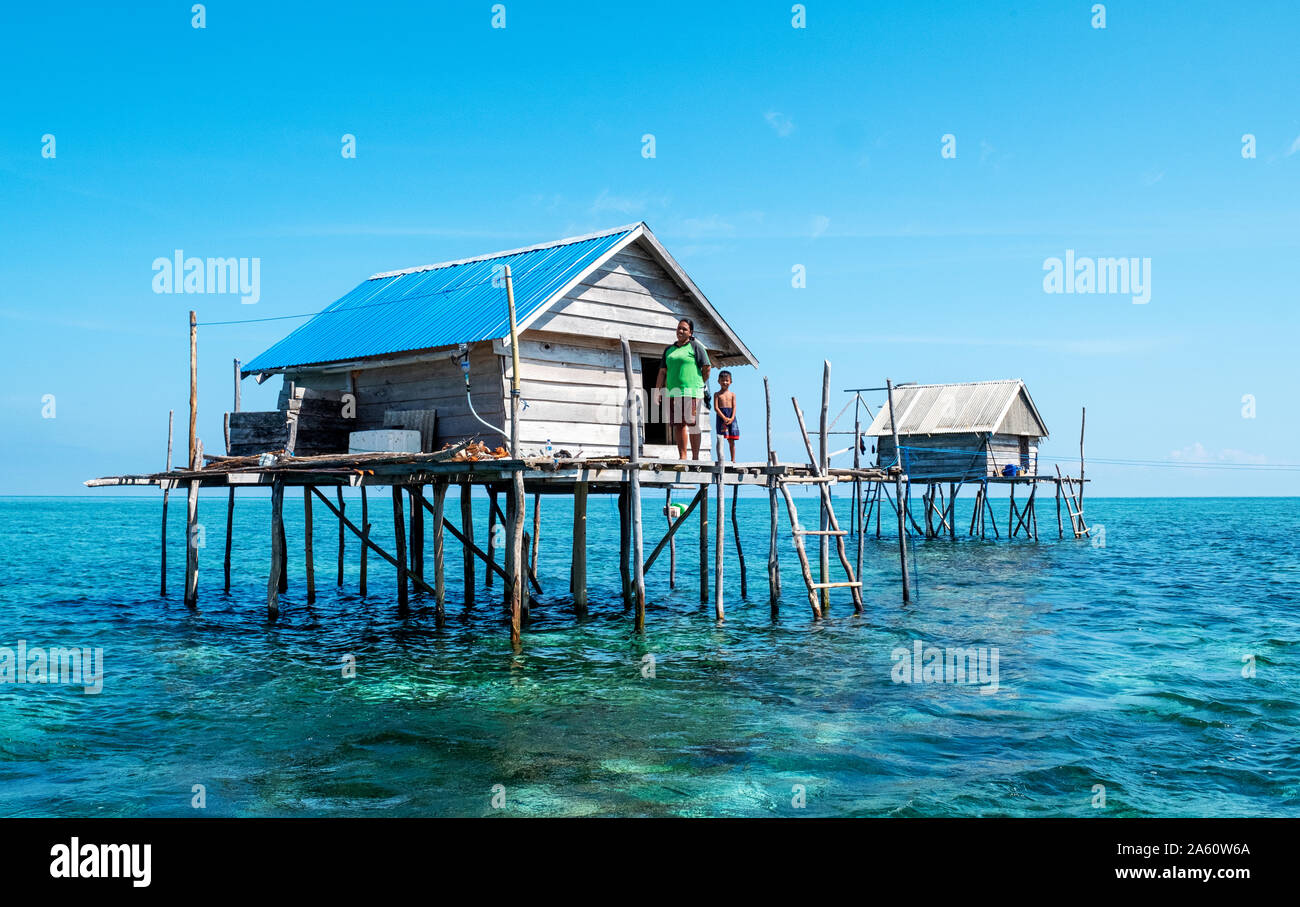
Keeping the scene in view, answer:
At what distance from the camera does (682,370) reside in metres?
18.4

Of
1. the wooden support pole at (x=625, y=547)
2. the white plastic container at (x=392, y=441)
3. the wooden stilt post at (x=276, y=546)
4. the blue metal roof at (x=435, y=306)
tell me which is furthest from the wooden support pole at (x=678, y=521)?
the wooden stilt post at (x=276, y=546)

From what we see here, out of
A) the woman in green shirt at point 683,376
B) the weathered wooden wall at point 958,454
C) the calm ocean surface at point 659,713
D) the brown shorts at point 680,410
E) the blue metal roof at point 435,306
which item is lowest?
the calm ocean surface at point 659,713

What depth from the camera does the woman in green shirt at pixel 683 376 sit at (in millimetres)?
18250

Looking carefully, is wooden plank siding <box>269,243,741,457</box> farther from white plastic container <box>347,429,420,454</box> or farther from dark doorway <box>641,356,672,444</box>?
white plastic container <box>347,429,420,454</box>

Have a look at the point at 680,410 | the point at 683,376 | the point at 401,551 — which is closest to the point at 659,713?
the point at 683,376

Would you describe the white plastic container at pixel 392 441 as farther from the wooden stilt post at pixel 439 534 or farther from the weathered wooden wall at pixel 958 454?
the weathered wooden wall at pixel 958 454

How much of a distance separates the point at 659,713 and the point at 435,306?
34.5 ft

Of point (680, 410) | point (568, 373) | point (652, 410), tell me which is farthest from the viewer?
point (652, 410)

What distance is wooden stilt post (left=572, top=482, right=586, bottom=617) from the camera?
20.2 meters

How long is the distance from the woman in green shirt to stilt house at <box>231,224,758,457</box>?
0.59m

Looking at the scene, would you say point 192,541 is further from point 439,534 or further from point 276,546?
point 439,534

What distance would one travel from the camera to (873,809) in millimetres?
9422

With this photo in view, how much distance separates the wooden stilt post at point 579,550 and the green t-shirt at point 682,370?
9.71 ft
